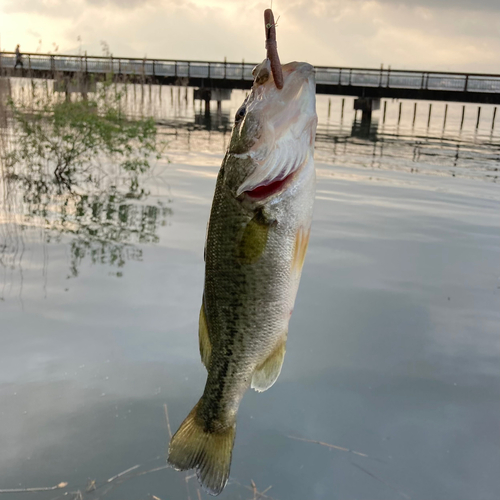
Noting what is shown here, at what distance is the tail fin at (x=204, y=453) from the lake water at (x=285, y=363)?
1.87 metres

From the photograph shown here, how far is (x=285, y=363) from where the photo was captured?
559 cm

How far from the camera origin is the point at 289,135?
7.02ft

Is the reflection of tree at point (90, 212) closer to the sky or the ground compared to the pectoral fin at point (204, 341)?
closer to the ground

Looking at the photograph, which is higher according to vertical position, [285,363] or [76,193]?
[76,193]

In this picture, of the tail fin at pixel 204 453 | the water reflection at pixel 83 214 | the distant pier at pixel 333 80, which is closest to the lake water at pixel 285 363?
the water reflection at pixel 83 214

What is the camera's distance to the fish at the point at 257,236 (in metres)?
2.07

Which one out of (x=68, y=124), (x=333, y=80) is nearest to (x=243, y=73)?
(x=333, y=80)

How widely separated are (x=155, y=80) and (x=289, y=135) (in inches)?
1587

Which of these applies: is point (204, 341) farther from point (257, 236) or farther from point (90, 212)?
point (90, 212)

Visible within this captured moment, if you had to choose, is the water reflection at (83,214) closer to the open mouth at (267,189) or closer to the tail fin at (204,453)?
the tail fin at (204,453)

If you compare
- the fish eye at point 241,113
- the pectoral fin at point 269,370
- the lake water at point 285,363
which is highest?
the fish eye at point 241,113

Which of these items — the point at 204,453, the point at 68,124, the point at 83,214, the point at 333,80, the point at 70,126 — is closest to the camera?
the point at 204,453

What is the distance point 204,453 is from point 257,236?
0.93 meters

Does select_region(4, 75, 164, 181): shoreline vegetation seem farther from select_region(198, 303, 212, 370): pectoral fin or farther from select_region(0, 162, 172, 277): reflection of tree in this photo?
select_region(198, 303, 212, 370): pectoral fin
